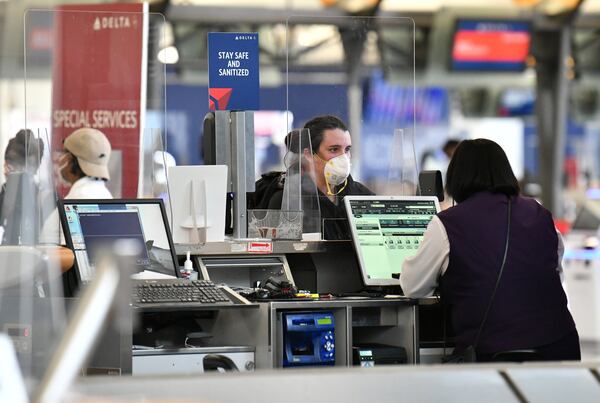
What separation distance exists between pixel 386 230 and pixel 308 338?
623 millimetres

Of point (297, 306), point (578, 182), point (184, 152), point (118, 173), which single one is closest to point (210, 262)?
point (297, 306)

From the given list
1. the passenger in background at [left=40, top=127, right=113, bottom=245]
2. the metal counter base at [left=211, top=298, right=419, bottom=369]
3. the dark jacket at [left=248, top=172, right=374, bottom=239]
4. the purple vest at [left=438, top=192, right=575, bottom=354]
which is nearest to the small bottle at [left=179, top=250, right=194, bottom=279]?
the metal counter base at [left=211, top=298, right=419, bottom=369]

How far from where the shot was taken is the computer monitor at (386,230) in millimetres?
4836

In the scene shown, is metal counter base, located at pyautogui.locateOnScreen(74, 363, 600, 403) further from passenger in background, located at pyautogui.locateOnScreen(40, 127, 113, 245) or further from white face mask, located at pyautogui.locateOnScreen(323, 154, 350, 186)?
passenger in background, located at pyautogui.locateOnScreen(40, 127, 113, 245)

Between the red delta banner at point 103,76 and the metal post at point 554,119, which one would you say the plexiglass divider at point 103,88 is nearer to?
→ the red delta banner at point 103,76

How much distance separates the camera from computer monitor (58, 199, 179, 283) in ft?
14.9

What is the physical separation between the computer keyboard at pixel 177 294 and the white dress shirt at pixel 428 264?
2.13ft

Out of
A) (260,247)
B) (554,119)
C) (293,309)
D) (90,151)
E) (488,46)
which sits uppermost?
(488,46)

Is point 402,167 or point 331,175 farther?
point 402,167

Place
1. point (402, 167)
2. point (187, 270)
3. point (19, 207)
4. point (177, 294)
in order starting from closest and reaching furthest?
point (19, 207), point (177, 294), point (187, 270), point (402, 167)

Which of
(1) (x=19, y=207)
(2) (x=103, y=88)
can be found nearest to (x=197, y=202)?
(1) (x=19, y=207)

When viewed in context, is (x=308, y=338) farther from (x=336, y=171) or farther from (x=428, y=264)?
(x=336, y=171)

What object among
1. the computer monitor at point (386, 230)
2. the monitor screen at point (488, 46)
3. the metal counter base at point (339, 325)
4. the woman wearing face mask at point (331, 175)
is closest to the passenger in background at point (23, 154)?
the metal counter base at point (339, 325)

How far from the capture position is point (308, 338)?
4.58 m
